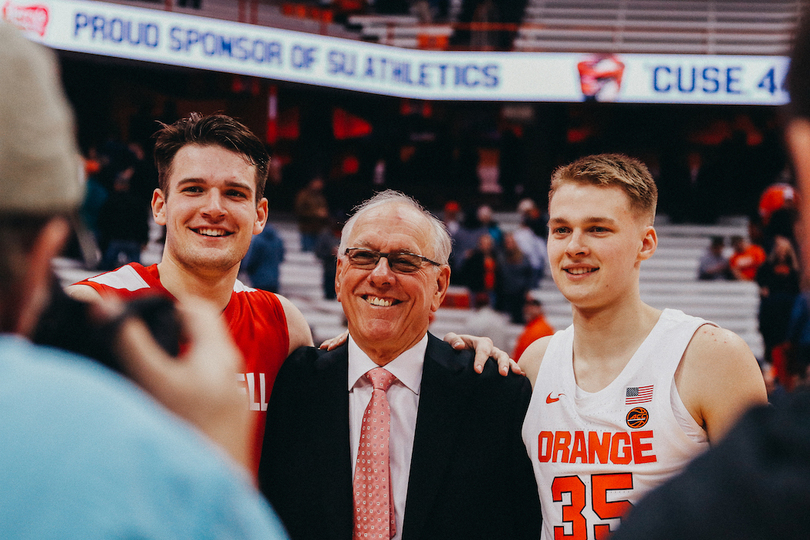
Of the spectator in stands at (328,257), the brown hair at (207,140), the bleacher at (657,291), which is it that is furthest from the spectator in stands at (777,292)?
the brown hair at (207,140)

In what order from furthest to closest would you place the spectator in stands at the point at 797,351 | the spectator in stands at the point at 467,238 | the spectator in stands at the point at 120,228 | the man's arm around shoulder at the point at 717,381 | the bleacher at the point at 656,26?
the bleacher at the point at 656,26
the spectator in stands at the point at 467,238
the spectator in stands at the point at 120,228
the spectator in stands at the point at 797,351
the man's arm around shoulder at the point at 717,381

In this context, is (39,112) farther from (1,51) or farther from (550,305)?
(550,305)

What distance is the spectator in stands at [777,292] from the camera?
345 inches

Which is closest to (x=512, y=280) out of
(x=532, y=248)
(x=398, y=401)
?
(x=532, y=248)

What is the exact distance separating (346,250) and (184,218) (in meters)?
0.60

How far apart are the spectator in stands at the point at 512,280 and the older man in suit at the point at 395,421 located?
7.73 m

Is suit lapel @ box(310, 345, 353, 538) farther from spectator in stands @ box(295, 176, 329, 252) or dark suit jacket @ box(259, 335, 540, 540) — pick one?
spectator in stands @ box(295, 176, 329, 252)

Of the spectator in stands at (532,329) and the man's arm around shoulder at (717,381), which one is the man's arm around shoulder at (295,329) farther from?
the spectator in stands at (532,329)

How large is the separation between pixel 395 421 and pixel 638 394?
0.80 m

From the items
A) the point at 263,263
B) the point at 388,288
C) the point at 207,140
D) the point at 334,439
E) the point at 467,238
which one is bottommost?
the point at 334,439

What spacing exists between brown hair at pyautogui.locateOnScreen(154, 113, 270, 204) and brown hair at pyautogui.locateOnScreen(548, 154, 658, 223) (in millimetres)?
1161

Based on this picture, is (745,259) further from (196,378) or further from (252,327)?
(196,378)

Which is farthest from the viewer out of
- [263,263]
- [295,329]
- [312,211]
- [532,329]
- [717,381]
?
[312,211]

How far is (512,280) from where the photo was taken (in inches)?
416
